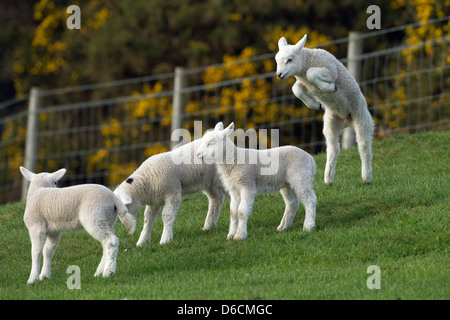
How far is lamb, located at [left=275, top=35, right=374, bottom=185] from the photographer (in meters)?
9.37

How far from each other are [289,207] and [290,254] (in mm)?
973

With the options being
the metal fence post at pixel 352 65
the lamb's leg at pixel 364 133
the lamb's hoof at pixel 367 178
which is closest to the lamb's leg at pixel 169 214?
the lamb's leg at pixel 364 133

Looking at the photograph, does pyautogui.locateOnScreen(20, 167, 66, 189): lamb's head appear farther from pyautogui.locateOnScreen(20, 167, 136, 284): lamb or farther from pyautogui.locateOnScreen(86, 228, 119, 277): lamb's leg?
pyautogui.locateOnScreen(86, 228, 119, 277): lamb's leg

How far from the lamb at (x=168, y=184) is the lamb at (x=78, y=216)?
3.31 ft

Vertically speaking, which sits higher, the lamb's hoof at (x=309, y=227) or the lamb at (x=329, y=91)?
the lamb at (x=329, y=91)

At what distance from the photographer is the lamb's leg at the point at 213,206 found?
988 cm

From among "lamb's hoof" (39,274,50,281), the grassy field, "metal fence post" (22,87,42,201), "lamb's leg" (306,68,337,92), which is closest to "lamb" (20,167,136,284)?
"lamb's hoof" (39,274,50,281)

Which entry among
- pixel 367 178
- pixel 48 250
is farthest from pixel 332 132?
pixel 48 250

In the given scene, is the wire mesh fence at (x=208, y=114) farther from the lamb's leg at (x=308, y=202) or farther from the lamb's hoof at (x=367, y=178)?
the lamb's leg at (x=308, y=202)

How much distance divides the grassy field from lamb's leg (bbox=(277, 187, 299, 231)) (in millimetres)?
126

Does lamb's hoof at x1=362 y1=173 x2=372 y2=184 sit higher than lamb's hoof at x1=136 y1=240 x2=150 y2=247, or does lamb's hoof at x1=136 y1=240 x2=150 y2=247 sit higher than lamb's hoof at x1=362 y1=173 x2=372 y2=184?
lamb's hoof at x1=362 y1=173 x2=372 y2=184

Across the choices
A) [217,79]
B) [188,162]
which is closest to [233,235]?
[188,162]

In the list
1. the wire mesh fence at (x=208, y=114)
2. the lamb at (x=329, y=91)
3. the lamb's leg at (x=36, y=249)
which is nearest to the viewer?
the lamb's leg at (x=36, y=249)

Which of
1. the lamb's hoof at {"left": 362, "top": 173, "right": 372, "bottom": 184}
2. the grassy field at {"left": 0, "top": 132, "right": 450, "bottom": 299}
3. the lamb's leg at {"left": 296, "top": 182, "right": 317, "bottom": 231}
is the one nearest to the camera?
the grassy field at {"left": 0, "top": 132, "right": 450, "bottom": 299}
